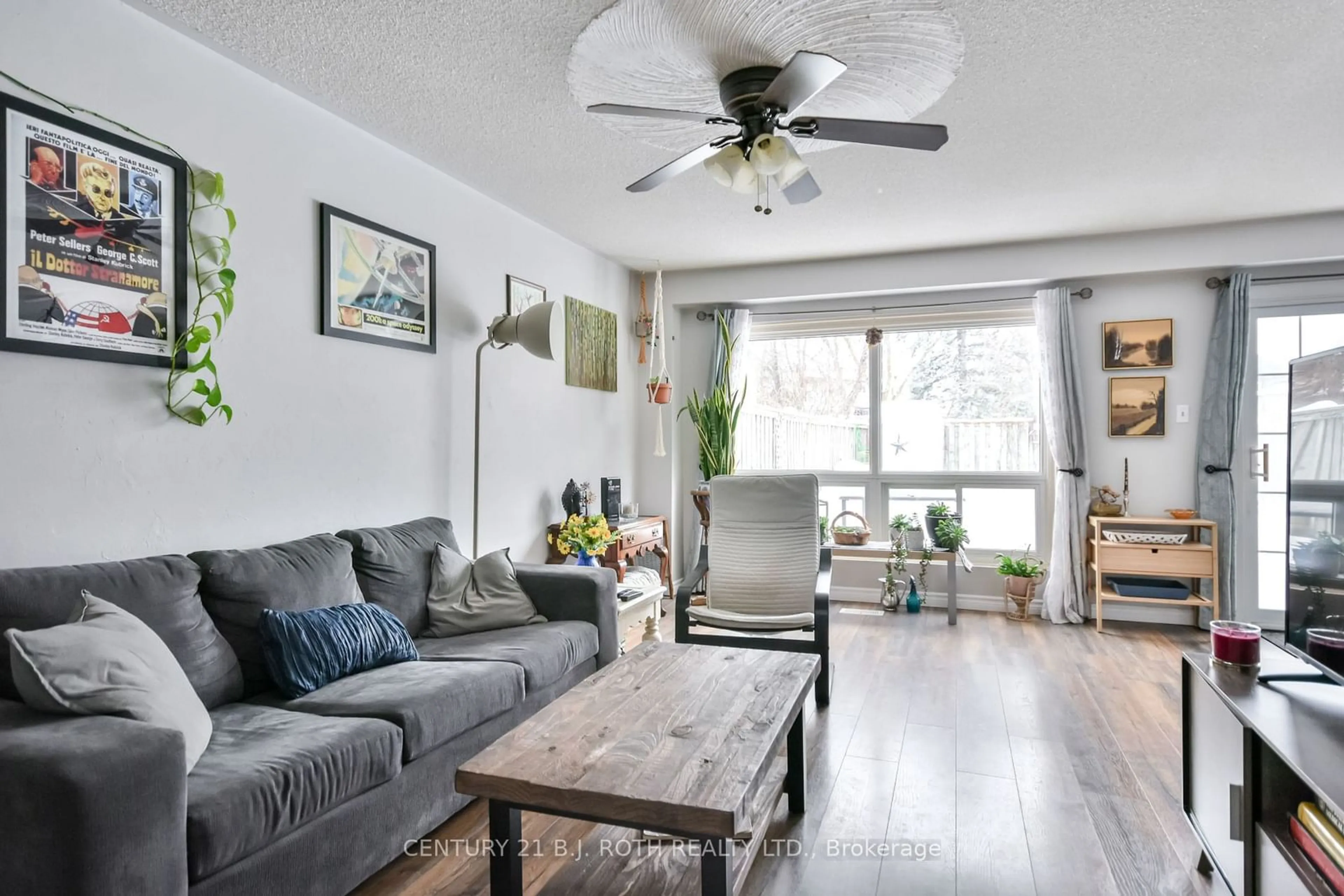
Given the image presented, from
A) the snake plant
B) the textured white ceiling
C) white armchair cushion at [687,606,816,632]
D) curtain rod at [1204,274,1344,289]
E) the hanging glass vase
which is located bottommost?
the hanging glass vase

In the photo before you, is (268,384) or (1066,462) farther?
(1066,462)

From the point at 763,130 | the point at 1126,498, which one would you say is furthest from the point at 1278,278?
the point at 763,130

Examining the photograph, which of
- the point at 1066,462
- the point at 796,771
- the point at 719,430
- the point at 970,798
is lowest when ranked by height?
the point at 970,798

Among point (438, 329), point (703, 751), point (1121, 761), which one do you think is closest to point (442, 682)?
point (703, 751)

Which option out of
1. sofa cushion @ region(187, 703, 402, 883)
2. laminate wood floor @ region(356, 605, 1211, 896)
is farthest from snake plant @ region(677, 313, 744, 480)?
sofa cushion @ region(187, 703, 402, 883)

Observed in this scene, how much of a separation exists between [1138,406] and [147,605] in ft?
17.6

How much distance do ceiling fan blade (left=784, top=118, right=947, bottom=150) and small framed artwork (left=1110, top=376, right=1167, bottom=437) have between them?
3518mm

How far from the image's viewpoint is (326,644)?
227cm

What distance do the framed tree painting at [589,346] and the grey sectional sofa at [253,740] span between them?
2040 millimetres

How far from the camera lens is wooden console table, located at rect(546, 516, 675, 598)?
4324 mm

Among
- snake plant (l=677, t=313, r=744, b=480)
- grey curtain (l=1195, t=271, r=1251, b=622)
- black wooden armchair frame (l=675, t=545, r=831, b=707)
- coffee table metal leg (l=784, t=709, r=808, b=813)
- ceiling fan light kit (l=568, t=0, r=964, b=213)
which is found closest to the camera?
ceiling fan light kit (l=568, t=0, r=964, b=213)

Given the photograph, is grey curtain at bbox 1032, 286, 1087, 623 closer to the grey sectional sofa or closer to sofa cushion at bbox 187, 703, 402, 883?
the grey sectional sofa

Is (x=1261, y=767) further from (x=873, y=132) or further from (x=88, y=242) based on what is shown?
(x=88, y=242)

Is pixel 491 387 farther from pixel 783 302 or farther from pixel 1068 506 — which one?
pixel 1068 506
